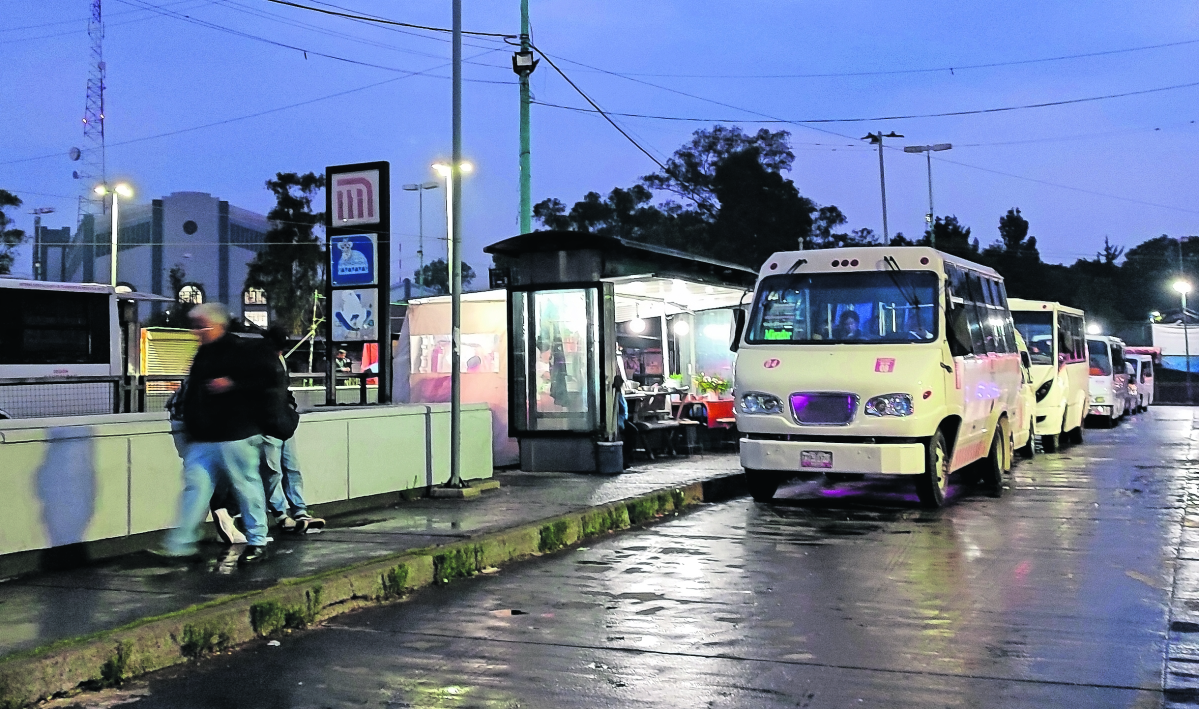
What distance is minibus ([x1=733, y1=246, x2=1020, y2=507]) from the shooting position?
11.1 metres

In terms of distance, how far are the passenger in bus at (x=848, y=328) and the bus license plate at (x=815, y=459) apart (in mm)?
1317

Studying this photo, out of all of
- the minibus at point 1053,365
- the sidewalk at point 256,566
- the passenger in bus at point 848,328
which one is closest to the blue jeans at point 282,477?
the sidewalk at point 256,566

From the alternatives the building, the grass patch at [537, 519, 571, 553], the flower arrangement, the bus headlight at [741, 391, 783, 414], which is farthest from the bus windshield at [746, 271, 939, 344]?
the building

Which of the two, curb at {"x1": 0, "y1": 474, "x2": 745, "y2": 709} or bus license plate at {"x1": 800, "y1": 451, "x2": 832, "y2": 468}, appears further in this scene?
bus license plate at {"x1": 800, "y1": 451, "x2": 832, "y2": 468}

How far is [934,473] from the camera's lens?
448 inches

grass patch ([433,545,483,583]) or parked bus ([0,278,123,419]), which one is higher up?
parked bus ([0,278,123,419])

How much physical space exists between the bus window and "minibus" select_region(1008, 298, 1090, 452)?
722 centimetres

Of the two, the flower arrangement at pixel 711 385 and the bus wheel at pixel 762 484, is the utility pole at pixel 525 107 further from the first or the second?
the bus wheel at pixel 762 484

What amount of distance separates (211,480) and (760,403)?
5845mm

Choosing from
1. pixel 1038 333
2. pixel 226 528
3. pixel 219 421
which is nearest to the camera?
pixel 219 421

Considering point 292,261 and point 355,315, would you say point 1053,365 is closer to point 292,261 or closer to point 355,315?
point 355,315

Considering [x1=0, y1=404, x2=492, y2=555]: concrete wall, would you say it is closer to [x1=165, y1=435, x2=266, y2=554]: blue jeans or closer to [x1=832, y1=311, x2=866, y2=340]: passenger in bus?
[x1=165, y1=435, x2=266, y2=554]: blue jeans

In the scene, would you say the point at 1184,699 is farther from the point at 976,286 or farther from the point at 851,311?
the point at 976,286

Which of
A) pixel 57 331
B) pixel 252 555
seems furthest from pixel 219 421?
pixel 57 331
